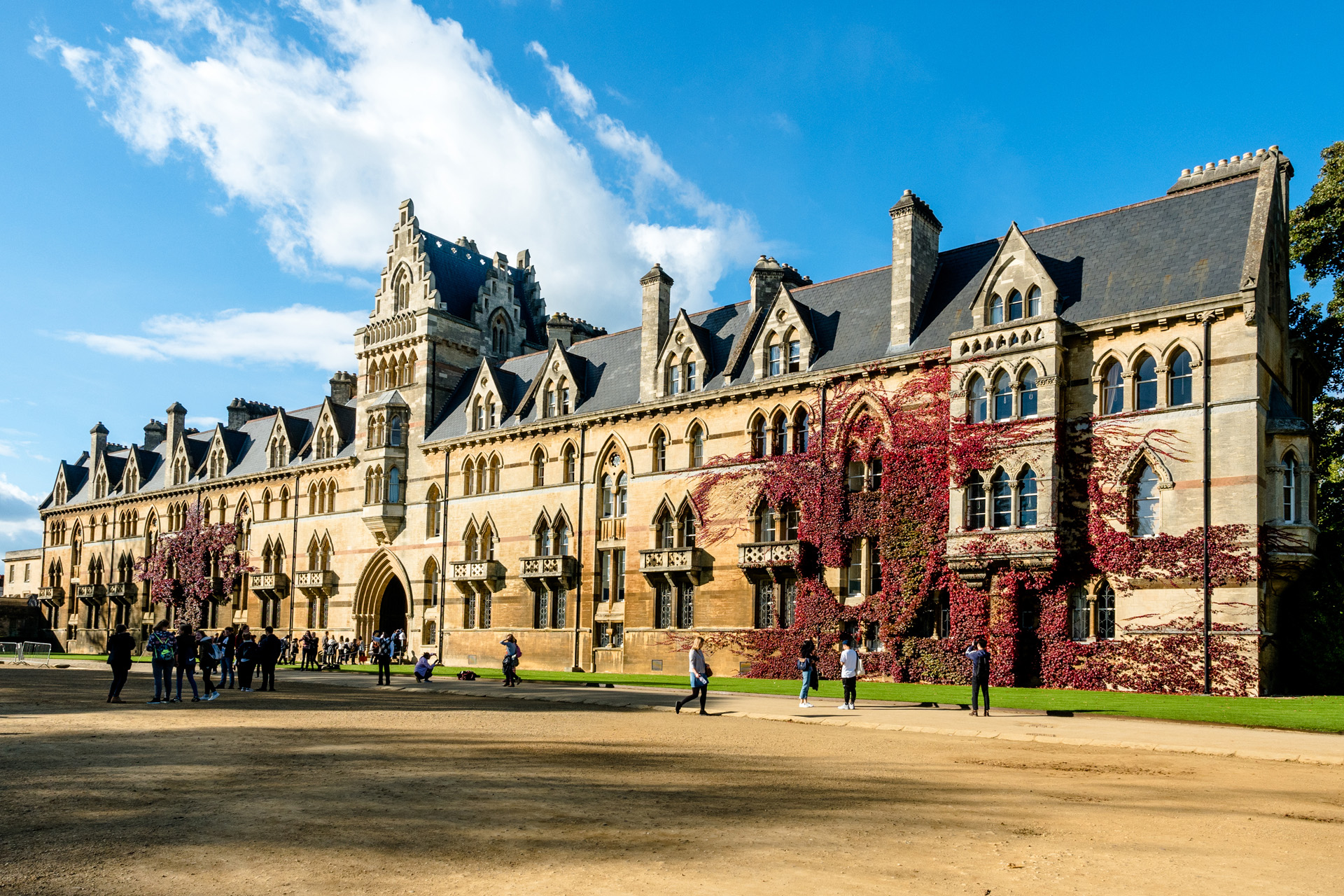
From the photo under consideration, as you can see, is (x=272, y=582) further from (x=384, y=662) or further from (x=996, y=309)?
(x=996, y=309)

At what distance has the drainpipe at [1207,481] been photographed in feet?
95.2

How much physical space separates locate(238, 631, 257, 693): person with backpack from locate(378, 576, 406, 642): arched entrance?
25069mm

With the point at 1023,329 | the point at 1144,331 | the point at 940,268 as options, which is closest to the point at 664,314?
the point at 940,268

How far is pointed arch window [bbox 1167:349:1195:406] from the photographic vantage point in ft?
101

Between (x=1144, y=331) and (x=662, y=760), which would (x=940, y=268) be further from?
(x=662, y=760)

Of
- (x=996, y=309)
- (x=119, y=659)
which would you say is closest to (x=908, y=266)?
(x=996, y=309)

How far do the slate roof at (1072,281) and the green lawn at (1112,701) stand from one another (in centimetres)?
1107

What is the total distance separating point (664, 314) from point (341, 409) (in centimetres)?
2528

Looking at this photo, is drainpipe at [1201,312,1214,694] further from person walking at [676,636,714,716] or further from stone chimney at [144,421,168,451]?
stone chimney at [144,421,168,451]

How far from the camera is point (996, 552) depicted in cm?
3262

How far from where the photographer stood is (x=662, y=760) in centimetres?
1628

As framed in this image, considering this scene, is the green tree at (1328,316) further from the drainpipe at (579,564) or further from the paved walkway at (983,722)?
the drainpipe at (579,564)

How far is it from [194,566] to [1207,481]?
5832 cm

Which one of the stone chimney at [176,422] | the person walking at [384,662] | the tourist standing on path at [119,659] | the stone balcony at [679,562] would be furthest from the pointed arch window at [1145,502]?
the stone chimney at [176,422]
